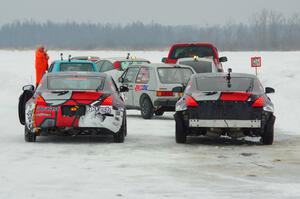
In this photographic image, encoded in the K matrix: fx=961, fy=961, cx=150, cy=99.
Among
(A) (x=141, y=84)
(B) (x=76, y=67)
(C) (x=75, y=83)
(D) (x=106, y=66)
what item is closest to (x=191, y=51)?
(D) (x=106, y=66)

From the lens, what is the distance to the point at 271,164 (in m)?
13.6

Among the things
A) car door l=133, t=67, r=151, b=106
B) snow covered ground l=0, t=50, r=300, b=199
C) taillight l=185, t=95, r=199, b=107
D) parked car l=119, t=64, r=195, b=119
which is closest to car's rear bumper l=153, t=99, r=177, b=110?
parked car l=119, t=64, r=195, b=119

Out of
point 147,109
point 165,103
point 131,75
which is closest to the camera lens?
point 165,103

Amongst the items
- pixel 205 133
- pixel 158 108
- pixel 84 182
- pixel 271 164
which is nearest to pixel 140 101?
pixel 158 108

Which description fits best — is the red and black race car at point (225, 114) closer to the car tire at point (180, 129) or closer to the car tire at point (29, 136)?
Result: the car tire at point (180, 129)

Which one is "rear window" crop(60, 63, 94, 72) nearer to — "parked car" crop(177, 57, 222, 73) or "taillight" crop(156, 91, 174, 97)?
"taillight" crop(156, 91, 174, 97)

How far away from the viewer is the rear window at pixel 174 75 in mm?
24531

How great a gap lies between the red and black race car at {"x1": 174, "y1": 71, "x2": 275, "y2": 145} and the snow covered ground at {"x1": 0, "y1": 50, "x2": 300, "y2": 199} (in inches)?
10.6

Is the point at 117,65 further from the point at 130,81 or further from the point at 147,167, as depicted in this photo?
the point at 147,167

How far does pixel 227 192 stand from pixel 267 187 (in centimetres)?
65

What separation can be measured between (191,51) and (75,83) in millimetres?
14647

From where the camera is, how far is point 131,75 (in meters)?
26.2

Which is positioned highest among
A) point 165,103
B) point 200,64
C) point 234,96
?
point 234,96

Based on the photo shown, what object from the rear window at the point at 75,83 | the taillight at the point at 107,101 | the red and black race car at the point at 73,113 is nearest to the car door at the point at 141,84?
the rear window at the point at 75,83
